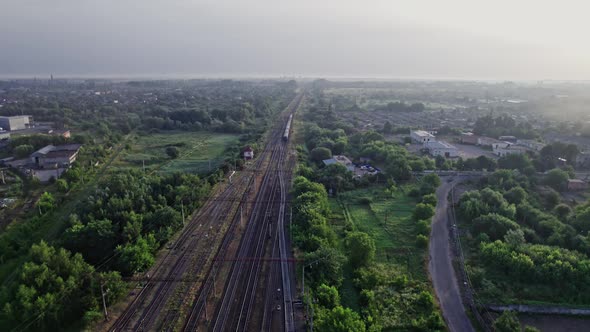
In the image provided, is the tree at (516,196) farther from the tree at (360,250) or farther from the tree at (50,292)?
the tree at (50,292)

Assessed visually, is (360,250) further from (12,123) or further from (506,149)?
(12,123)

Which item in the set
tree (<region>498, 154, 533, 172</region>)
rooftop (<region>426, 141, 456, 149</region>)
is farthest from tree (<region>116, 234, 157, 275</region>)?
rooftop (<region>426, 141, 456, 149</region>)

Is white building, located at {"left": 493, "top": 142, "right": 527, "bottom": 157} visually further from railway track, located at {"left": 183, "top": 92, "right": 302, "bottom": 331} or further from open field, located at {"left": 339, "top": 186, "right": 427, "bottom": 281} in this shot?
railway track, located at {"left": 183, "top": 92, "right": 302, "bottom": 331}

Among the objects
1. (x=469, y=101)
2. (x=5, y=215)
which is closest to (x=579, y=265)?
(x=5, y=215)

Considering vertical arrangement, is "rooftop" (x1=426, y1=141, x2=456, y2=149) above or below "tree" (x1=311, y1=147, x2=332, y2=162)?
above

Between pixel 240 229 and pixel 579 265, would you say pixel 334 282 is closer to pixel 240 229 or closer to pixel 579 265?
pixel 240 229
